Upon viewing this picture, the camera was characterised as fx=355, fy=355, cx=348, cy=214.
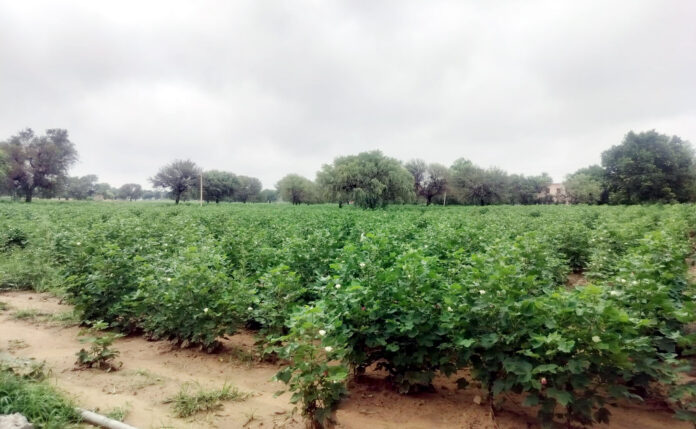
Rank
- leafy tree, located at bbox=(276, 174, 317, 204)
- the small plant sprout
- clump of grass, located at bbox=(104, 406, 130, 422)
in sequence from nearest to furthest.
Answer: clump of grass, located at bbox=(104, 406, 130, 422) < the small plant sprout < leafy tree, located at bbox=(276, 174, 317, 204)

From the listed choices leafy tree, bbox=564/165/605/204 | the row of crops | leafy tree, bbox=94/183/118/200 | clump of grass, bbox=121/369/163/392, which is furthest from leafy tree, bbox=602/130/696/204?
leafy tree, bbox=94/183/118/200

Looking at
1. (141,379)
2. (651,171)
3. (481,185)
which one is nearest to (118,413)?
(141,379)

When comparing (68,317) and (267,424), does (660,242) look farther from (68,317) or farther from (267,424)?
(68,317)

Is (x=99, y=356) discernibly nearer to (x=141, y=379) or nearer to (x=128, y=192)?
(x=141, y=379)

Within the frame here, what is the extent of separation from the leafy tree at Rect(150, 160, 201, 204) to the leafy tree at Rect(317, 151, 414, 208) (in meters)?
43.8

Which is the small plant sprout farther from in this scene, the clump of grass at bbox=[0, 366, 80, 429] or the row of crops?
the clump of grass at bbox=[0, 366, 80, 429]

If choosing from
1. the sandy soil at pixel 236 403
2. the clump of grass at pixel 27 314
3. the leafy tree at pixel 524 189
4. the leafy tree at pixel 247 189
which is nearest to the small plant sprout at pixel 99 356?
the sandy soil at pixel 236 403

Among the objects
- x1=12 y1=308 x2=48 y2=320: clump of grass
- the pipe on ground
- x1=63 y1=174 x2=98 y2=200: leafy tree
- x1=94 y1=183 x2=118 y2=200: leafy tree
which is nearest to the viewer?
the pipe on ground

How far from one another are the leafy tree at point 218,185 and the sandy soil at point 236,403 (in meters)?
89.6

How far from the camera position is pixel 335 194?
47875mm

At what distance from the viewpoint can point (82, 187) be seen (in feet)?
403

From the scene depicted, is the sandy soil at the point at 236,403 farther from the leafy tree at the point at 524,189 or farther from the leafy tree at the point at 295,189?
the leafy tree at the point at 295,189

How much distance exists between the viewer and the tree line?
4803 cm

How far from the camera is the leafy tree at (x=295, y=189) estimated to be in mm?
92938
